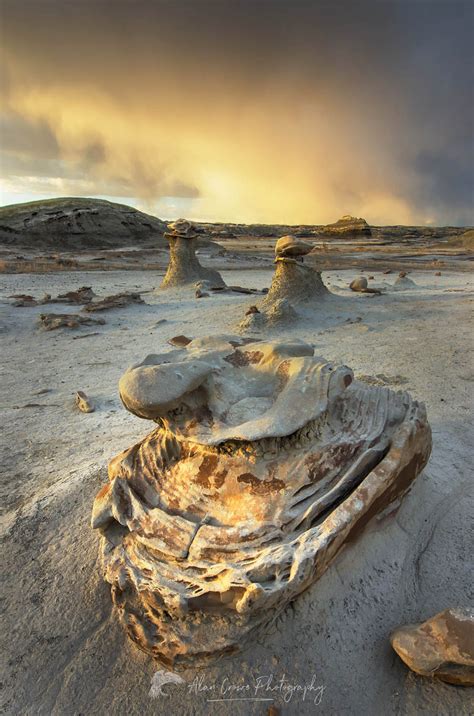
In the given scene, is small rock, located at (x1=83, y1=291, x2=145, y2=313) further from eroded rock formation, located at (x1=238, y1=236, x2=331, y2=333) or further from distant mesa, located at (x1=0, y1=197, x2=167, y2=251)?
distant mesa, located at (x1=0, y1=197, x2=167, y2=251)

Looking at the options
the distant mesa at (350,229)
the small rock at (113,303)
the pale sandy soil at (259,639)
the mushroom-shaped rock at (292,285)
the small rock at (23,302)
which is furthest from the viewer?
the distant mesa at (350,229)

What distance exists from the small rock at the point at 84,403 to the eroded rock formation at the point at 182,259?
7.19 meters

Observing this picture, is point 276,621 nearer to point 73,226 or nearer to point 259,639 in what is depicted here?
point 259,639

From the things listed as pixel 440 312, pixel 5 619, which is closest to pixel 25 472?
pixel 5 619

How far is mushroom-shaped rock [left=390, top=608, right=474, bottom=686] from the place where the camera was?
146cm

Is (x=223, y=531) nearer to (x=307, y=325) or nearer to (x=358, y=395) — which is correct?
(x=358, y=395)

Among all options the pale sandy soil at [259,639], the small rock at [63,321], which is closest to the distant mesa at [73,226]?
the small rock at [63,321]

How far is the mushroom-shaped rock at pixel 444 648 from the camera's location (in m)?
1.46

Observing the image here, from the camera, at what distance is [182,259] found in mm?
11320

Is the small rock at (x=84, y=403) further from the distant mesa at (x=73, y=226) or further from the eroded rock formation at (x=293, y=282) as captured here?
the distant mesa at (x=73, y=226)

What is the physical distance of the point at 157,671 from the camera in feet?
5.47

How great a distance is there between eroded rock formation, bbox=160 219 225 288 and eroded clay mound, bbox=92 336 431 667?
30.7ft

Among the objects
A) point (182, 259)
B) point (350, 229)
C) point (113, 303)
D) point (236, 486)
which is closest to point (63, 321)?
point (113, 303)

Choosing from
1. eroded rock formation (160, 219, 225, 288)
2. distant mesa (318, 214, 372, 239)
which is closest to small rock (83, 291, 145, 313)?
eroded rock formation (160, 219, 225, 288)
